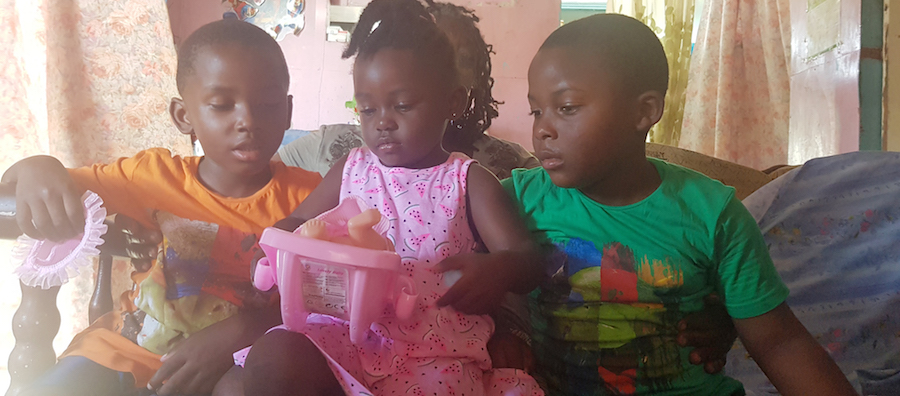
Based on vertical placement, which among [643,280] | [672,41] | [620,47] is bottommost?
[643,280]

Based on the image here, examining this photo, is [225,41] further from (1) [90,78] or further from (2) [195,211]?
(1) [90,78]

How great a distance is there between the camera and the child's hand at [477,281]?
604mm

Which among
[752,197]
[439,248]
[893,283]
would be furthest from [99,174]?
[893,283]

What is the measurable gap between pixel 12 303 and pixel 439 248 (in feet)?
2.84

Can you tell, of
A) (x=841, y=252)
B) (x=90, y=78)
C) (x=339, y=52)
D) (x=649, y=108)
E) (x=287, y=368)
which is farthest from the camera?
(x=90, y=78)

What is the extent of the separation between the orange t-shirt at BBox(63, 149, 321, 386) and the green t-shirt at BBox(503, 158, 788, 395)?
427 millimetres

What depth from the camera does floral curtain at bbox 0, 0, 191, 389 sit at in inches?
40.9

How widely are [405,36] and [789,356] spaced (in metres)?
0.66

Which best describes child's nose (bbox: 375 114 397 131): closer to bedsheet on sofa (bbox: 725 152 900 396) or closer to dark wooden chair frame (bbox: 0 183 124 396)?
dark wooden chair frame (bbox: 0 183 124 396)

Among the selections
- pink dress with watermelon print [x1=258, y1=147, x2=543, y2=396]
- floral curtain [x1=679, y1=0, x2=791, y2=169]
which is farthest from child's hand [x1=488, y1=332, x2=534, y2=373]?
floral curtain [x1=679, y1=0, x2=791, y2=169]

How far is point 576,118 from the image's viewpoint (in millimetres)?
692

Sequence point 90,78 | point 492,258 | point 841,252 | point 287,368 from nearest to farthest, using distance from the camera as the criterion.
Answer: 1. point 287,368
2. point 492,258
3. point 841,252
4. point 90,78

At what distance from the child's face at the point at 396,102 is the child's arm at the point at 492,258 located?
0.10m

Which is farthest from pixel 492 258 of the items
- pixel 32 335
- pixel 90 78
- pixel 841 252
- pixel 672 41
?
pixel 672 41
